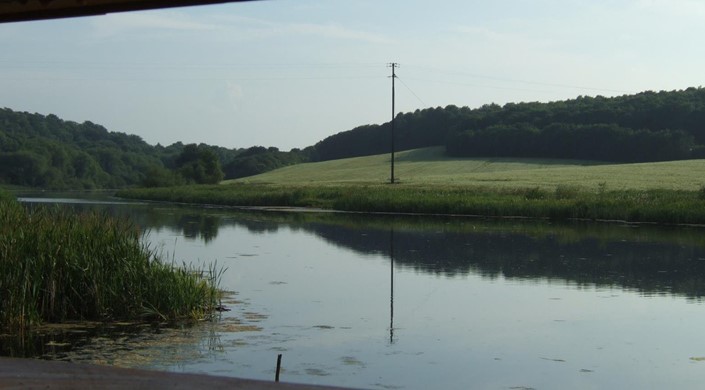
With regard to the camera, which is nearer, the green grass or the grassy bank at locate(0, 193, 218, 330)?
the grassy bank at locate(0, 193, 218, 330)

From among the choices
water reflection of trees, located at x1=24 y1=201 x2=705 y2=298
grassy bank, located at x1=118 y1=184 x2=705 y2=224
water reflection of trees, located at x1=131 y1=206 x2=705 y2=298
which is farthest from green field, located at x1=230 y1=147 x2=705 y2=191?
water reflection of trees, located at x1=131 y1=206 x2=705 y2=298

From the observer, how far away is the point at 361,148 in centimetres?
9519

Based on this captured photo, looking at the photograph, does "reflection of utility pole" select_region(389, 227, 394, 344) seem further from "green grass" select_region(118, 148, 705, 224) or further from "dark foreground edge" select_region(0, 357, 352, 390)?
"green grass" select_region(118, 148, 705, 224)

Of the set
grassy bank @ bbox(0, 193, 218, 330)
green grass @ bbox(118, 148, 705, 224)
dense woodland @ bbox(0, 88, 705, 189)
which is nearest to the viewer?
grassy bank @ bbox(0, 193, 218, 330)

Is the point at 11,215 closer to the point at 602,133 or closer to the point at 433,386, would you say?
the point at 433,386

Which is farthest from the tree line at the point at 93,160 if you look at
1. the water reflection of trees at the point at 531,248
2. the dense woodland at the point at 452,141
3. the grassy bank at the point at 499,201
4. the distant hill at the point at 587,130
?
the water reflection of trees at the point at 531,248

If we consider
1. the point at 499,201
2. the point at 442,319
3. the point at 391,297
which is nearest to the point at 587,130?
the point at 499,201

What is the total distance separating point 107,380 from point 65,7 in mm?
2425

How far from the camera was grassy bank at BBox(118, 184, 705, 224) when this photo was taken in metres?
30.0

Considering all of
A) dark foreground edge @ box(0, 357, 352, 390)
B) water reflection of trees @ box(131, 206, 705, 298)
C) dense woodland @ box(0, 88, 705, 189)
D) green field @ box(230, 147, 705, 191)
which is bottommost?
water reflection of trees @ box(131, 206, 705, 298)

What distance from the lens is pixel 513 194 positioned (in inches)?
1499

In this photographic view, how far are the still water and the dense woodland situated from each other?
1730 inches

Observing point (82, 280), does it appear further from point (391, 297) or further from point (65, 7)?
point (65, 7)

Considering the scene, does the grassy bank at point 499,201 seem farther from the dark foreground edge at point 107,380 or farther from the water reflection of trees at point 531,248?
the dark foreground edge at point 107,380
